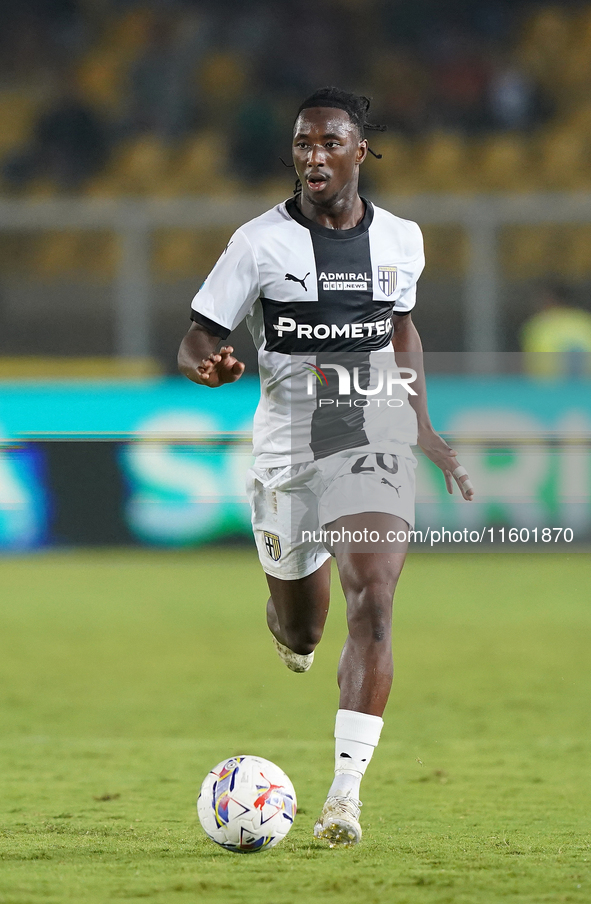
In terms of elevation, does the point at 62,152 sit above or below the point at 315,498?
above

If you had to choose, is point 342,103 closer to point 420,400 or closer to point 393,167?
point 420,400

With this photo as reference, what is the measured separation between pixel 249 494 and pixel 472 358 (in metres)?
6.20

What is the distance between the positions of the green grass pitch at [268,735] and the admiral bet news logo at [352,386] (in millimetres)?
1340

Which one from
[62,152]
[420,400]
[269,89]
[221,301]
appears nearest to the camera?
Answer: [221,301]

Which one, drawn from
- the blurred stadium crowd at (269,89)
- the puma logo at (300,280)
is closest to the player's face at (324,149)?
the puma logo at (300,280)

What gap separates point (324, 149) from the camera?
13.3 feet

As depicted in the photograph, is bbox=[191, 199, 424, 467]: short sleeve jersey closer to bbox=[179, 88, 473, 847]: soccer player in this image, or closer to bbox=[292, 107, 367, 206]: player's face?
bbox=[179, 88, 473, 847]: soccer player

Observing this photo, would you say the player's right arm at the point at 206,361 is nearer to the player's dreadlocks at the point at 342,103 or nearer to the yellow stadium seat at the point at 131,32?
the player's dreadlocks at the point at 342,103

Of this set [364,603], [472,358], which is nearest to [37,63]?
[472,358]

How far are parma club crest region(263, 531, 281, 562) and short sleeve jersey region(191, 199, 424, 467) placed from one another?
269mm

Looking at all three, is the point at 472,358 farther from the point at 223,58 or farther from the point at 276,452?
the point at 223,58

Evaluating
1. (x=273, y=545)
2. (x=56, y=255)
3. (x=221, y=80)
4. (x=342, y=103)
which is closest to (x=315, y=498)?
(x=273, y=545)

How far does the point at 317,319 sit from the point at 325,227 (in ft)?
1.09

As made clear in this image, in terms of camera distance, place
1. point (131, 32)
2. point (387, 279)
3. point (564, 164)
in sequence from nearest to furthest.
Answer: point (387, 279), point (564, 164), point (131, 32)
